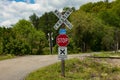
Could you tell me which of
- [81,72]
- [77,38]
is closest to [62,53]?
[81,72]

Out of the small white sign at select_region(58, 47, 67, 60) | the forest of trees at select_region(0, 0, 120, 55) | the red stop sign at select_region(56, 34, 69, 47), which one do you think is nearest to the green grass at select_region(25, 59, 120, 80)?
the small white sign at select_region(58, 47, 67, 60)

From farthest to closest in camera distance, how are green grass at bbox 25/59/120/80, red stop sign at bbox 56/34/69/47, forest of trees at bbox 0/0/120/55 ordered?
forest of trees at bbox 0/0/120/55 < red stop sign at bbox 56/34/69/47 < green grass at bbox 25/59/120/80

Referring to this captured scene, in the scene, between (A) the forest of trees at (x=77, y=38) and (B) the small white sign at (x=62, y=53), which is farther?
(A) the forest of trees at (x=77, y=38)

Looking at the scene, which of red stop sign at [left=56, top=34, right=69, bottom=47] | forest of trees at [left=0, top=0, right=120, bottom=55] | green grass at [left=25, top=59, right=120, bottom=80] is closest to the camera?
green grass at [left=25, top=59, right=120, bottom=80]

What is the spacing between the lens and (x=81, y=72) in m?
18.8

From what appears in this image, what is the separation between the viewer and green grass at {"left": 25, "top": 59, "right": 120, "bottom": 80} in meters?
16.4

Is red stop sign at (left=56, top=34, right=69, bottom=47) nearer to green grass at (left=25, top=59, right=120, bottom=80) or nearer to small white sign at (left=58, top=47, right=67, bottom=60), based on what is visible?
small white sign at (left=58, top=47, right=67, bottom=60)

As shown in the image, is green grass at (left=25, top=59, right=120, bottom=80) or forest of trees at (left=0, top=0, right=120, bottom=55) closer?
green grass at (left=25, top=59, right=120, bottom=80)

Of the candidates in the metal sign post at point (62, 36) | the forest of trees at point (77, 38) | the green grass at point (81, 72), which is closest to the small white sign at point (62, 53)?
the metal sign post at point (62, 36)

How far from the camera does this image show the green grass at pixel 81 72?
16.4 meters

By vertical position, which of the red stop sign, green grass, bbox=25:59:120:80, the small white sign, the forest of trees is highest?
the forest of trees

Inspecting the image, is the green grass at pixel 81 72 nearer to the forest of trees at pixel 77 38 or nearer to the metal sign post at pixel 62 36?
the metal sign post at pixel 62 36

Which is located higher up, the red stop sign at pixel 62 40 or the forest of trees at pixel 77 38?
the forest of trees at pixel 77 38

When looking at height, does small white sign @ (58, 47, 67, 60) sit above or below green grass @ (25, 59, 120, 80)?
above
